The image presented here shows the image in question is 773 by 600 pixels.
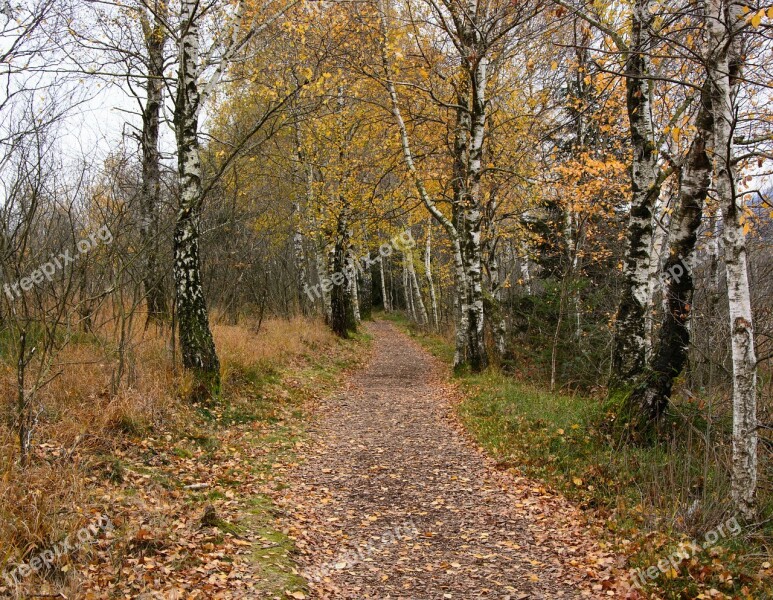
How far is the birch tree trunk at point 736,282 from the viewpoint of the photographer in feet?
15.1

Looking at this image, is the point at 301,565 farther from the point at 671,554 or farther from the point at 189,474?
the point at 671,554

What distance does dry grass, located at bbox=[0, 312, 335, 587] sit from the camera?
155 inches

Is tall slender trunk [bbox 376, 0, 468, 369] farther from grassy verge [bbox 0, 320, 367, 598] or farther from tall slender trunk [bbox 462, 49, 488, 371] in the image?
grassy verge [bbox 0, 320, 367, 598]

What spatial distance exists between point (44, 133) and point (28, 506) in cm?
482

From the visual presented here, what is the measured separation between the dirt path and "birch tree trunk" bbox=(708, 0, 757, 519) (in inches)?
61.7

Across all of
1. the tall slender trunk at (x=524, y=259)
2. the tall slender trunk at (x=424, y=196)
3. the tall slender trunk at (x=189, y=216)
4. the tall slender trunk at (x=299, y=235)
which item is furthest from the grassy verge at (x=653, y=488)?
the tall slender trunk at (x=299, y=235)

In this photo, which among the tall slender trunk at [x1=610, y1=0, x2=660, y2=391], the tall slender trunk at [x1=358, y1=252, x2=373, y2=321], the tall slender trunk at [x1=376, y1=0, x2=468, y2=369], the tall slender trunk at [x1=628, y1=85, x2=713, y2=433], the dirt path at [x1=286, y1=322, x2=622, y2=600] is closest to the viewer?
the dirt path at [x1=286, y1=322, x2=622, y2=600]

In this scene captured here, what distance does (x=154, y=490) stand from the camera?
520 cm

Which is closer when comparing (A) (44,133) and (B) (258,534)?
(B) (258,534)

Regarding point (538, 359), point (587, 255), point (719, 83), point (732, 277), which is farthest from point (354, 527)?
point (587, 255)

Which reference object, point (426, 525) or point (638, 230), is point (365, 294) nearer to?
point (638, 230)

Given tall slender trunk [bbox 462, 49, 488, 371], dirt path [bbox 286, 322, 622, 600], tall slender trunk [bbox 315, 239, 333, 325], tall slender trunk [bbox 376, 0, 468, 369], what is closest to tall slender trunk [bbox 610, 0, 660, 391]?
dirt path [bbox 286, 322, 622, 600]

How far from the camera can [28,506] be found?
4000 mm

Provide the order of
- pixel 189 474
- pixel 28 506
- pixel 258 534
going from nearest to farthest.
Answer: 1. pixel 28 506
2. pixel 258 534
3. pixel 189 474
